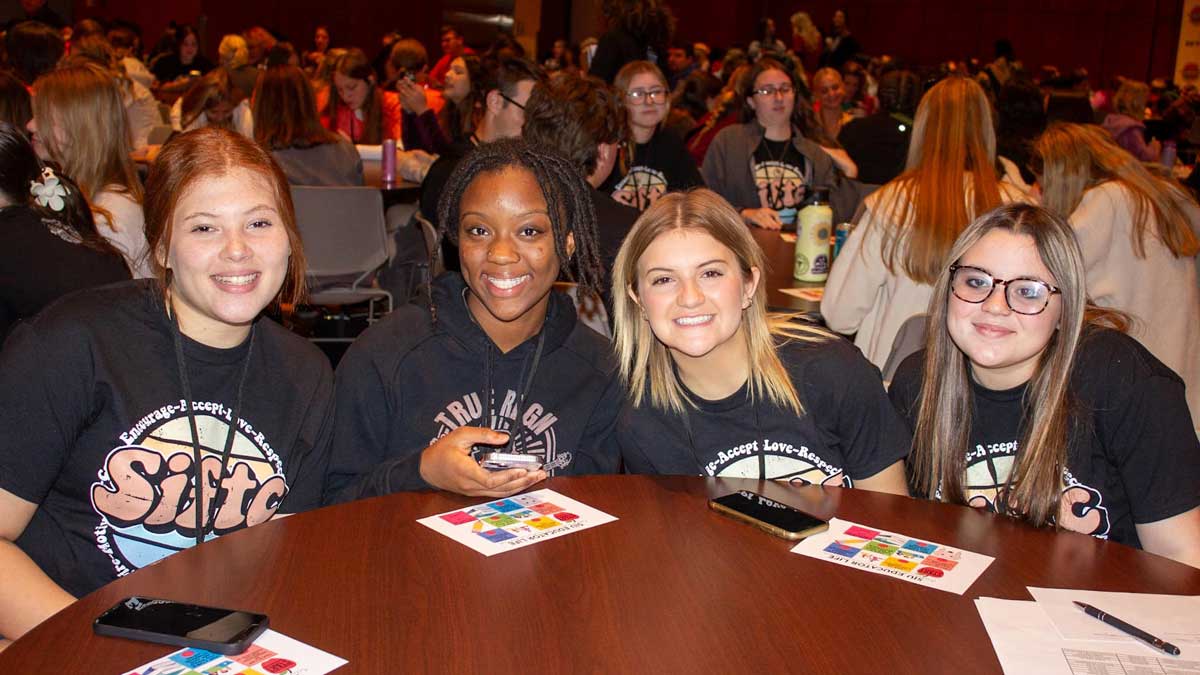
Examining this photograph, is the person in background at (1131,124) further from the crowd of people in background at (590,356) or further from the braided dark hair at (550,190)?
the braided dark hair at (550,190)

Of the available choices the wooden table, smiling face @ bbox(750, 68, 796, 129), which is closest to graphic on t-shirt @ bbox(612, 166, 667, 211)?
smiling face @ bbox(750, 68, 796, 129)

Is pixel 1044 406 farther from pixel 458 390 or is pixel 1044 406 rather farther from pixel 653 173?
pixel 653 173

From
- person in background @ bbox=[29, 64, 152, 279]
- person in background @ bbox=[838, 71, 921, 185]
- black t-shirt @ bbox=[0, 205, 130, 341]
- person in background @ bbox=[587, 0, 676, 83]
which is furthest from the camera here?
person in background @ bbox=[587, 0, 676, 83]

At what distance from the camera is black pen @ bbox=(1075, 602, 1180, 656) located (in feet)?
4.44

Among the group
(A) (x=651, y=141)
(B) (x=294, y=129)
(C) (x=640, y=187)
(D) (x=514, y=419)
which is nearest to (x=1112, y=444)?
(D) (x=514, y=419)

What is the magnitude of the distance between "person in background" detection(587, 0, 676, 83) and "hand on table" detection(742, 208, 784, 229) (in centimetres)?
208

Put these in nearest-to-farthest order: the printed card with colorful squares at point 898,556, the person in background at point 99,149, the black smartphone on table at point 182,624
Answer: the black smartphone on table at point 182,624
the printed card with colorful squares at point 898,556
the person in background at point 99,149

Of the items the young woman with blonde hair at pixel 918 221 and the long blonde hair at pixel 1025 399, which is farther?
the young woman with blonde hair at pixel 918 221

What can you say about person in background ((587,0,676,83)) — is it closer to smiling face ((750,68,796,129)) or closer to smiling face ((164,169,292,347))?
smiling face ((750,68,796,129))

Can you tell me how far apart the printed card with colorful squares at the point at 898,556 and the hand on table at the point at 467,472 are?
502 millimetres

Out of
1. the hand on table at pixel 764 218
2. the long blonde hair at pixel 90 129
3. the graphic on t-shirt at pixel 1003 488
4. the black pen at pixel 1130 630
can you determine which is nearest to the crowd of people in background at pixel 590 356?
the graphic on t-shirt at pixel 1003 488

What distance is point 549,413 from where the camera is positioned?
2.39m

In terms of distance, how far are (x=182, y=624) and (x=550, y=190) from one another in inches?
54.7

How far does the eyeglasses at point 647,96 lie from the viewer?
213 inches
